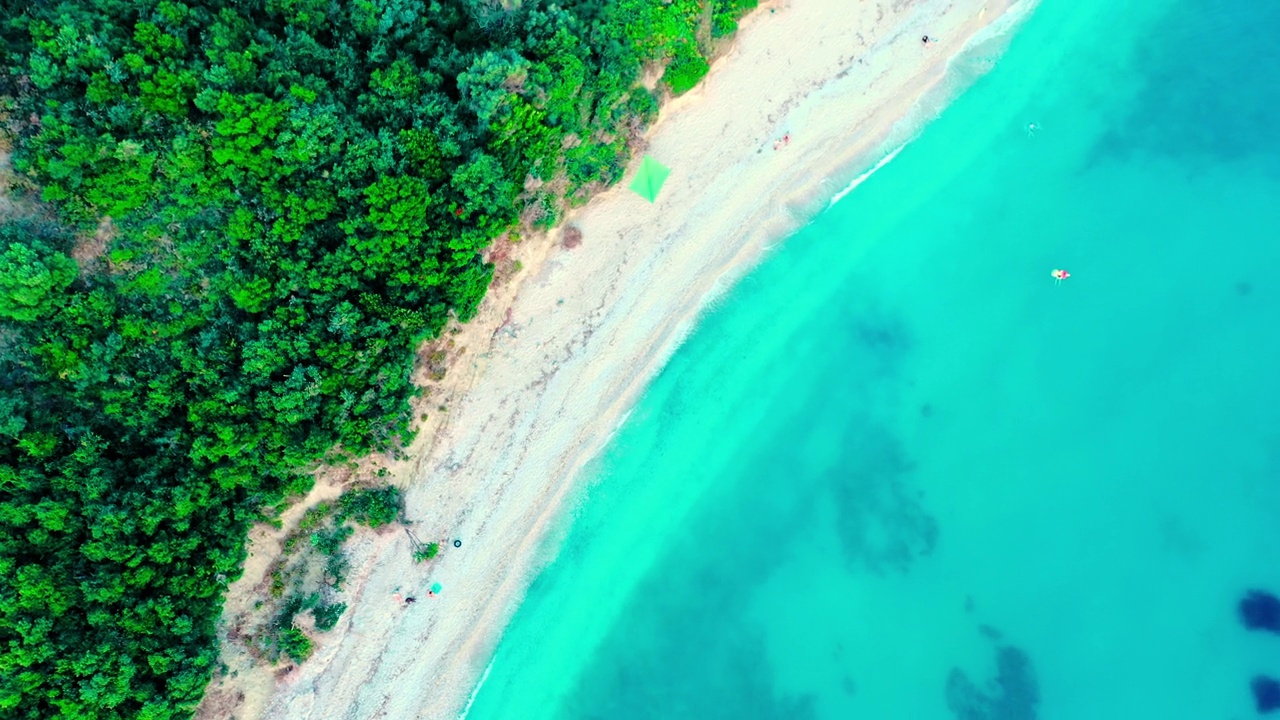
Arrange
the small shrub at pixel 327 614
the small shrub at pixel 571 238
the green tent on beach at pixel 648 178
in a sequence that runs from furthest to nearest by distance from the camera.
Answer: the green tent on beach at pixel 648 178 < the small shrub at pixel 571 238 < the small shrub at pixel 327 614

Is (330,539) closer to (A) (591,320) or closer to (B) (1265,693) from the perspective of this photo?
(A) (591,320)

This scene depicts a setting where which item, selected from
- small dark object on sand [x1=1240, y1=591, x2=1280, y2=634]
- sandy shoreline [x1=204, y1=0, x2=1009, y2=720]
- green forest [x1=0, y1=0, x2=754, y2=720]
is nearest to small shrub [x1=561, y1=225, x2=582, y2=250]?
sandy shoreline [x1=204, y1=0, x2=1009, y2=720]

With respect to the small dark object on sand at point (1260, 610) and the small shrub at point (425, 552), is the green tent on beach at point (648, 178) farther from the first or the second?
the small dark object on sand at point (1260, 610)

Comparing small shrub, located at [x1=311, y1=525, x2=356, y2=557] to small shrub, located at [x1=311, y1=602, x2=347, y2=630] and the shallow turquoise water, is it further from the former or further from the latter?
the shallow turquoise water

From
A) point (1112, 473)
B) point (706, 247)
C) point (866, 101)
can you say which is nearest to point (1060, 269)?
point (1112, 473)

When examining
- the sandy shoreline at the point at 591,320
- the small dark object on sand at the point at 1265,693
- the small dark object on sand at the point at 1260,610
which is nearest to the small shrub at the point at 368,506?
the sandy shoreline at the point at 591,320

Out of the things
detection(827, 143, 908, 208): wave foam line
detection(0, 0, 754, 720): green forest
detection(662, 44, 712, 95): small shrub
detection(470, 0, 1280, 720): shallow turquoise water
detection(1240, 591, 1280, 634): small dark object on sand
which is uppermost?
detection(0, 0, 754, 720): green forest
